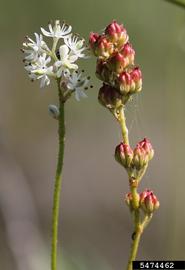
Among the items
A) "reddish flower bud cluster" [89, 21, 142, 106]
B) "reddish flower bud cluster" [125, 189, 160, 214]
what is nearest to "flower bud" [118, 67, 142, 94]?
"reddish flower bud cluster" [89, 21, 142, 106]

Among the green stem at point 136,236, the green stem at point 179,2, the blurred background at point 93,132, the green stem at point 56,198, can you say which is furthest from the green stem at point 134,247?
the blurred background at point 93,132

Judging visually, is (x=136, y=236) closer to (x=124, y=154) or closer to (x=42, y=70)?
(x=124, y=154)

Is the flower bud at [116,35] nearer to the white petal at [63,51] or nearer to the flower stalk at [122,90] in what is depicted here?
the flower stalk at [122,90]

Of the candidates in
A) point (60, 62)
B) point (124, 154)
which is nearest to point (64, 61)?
point (60, 62)

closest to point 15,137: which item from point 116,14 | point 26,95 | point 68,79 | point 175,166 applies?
point 26,95

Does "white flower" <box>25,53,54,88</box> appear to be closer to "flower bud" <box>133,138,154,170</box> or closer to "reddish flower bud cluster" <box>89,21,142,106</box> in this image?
"reddish flower bud cluster" <box>89,21,142,106</box>

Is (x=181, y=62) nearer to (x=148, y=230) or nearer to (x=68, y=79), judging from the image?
(x=148, y=230)
